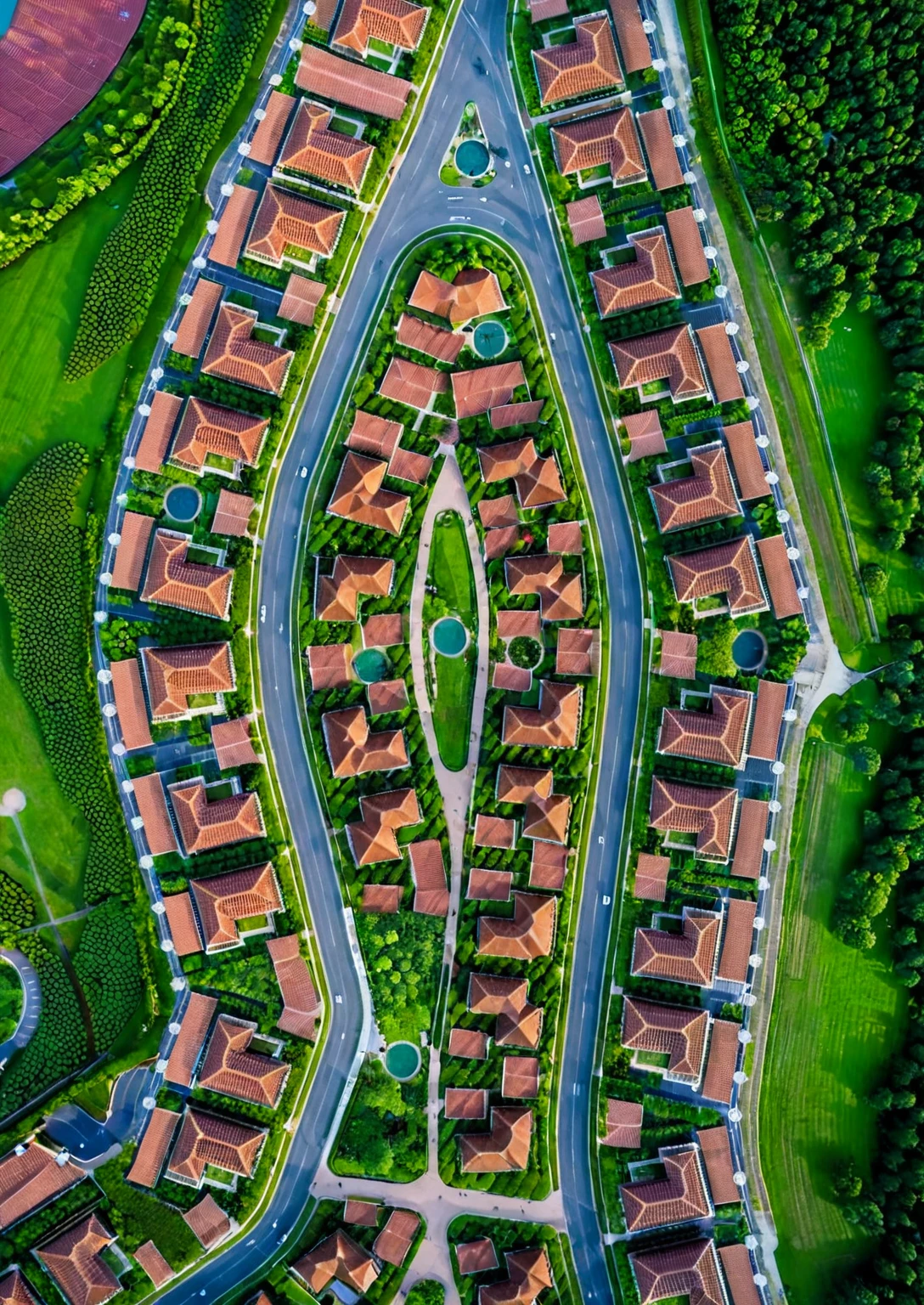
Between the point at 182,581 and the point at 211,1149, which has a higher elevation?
the point at 182,581

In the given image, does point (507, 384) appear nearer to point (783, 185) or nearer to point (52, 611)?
point (783, 185)

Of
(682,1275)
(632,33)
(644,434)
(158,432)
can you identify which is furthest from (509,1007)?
(632,33)

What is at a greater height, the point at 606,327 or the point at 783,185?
the point at 783,185

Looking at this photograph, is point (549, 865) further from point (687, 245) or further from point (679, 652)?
point (687, 245)

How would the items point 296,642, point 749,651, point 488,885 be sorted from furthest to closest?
point 749,651, point 296,642, point 488,885

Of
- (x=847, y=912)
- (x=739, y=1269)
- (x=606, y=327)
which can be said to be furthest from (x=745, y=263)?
(x=739, y=1269)

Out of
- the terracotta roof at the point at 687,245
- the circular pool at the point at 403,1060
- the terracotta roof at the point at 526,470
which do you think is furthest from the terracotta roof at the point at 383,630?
the terracotta roof at the point at 687,245
